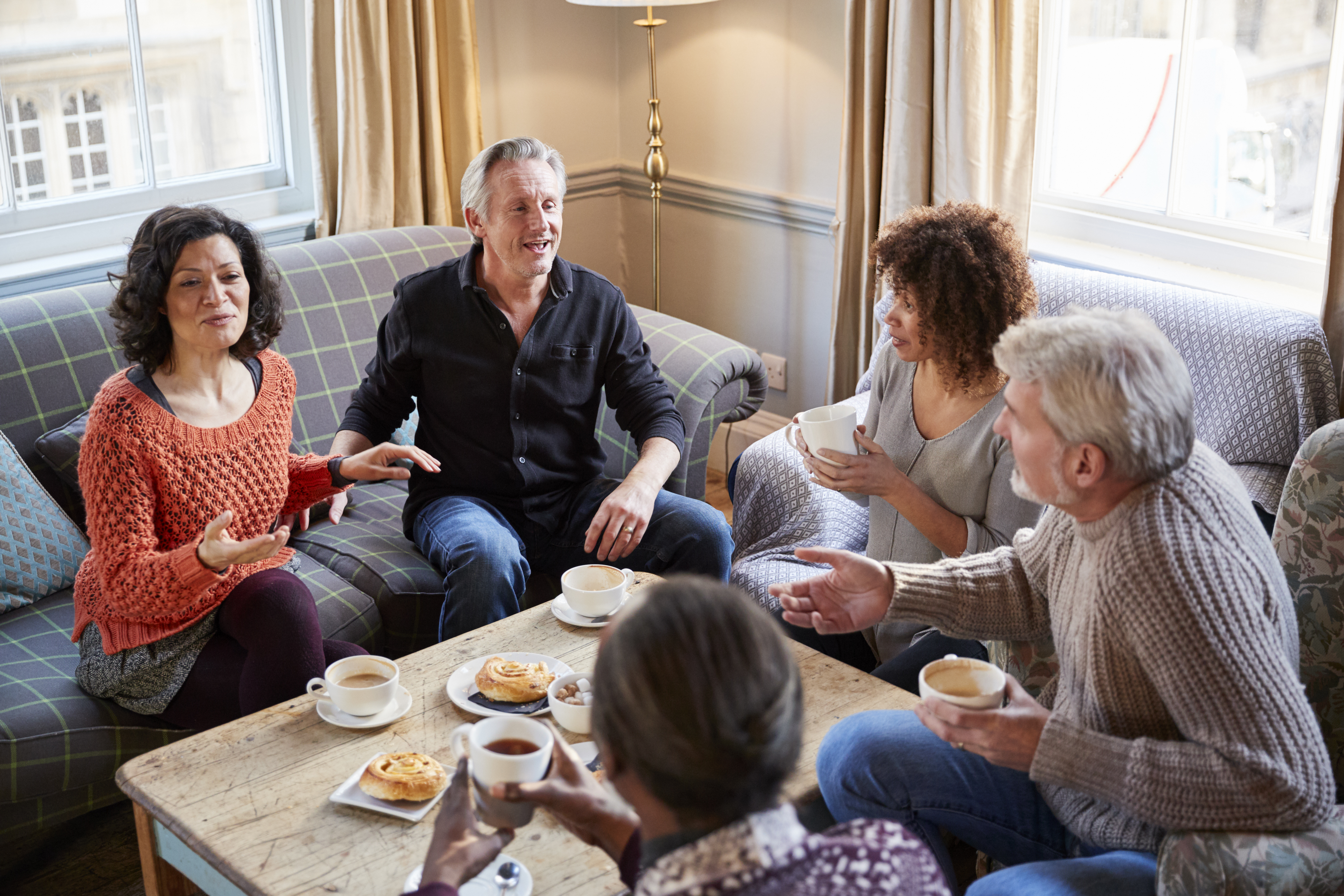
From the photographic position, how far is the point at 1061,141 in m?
3.23

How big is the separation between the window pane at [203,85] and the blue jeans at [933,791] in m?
2.60

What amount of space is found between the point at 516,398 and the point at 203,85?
157cm

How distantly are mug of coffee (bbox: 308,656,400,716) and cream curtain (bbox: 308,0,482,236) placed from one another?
1892 mm

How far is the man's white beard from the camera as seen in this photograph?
1427 mm

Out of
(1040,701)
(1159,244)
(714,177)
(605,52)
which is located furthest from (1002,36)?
(1040,701)

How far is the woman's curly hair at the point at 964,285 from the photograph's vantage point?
2051 millimetres

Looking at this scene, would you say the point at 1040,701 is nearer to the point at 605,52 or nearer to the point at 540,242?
the point at 540,242

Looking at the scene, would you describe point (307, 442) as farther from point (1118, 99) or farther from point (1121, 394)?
point (1118, 99)

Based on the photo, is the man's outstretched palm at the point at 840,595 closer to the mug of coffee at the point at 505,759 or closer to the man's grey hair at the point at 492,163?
the mug of coffee at the point at 505,759

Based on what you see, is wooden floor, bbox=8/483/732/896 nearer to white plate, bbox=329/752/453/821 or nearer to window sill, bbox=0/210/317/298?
white plate, bbox=329/752/453/821

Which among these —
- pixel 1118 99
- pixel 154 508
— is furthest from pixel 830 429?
pixel 1118 99

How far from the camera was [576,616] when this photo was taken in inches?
76.7

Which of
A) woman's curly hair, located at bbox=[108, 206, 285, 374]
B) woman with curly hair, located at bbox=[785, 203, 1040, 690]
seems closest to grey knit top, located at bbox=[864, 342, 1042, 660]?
woman with curly hair, located at bbox=[785, 203, 1040, 690]

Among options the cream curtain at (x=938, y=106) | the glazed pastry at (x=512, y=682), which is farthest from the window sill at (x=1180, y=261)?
the glazed pastry at (x=512, y=682)
